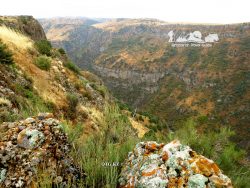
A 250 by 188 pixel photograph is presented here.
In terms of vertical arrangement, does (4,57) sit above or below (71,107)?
above

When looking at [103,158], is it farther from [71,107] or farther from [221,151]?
[71,107]

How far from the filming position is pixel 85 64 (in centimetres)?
16438

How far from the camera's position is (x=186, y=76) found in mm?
114625

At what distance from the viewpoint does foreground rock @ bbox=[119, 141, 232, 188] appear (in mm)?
2625

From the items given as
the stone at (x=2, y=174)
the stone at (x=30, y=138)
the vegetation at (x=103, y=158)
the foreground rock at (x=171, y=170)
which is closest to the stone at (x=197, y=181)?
the foreground rock at (x=171, y=170)

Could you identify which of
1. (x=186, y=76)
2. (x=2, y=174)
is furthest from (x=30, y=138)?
(x=186, y=76)

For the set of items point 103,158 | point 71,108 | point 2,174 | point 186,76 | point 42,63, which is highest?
point 2,174

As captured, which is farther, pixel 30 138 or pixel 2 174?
pixel 30 138

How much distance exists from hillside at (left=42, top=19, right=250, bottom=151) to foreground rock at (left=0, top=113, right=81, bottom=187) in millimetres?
60800

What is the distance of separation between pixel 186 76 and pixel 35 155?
379 feet

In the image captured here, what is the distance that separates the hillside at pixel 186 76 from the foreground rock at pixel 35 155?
60.8 metres

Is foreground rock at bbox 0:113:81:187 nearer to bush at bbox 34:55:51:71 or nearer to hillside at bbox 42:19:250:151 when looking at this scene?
bush at bbox 34:55:51:71

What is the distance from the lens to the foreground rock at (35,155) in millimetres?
2660

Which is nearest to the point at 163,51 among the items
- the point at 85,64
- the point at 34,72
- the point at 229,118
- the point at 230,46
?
the point at 230,46
